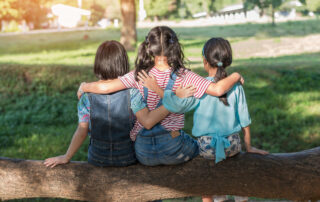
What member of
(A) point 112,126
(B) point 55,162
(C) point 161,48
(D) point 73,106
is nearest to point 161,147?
(A) point 112,126

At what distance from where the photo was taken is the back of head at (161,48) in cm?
288

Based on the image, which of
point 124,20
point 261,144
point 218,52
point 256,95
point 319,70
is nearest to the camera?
point 218,52

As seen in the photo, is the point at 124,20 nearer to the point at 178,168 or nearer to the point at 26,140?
the point at 26,140

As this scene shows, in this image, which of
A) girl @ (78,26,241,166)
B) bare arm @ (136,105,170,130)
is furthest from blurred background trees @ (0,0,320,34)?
bare arm @ (136,105,170,130)

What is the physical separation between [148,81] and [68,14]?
124ft

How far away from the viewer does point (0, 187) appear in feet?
11.1

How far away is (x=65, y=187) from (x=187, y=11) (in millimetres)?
38687

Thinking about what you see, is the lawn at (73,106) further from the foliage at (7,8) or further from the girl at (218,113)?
the foliage at (7,8)

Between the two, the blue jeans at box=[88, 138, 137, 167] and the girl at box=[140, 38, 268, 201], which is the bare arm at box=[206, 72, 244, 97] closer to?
the girl at box=[140, 38, 268, 201]

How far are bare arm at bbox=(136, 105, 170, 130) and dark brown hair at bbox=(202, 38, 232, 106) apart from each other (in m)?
0.43

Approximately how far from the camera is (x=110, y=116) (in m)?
3.12

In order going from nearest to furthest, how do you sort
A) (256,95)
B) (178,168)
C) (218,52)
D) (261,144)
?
(218,52) → (178,168) → (261,144) → (256,95)

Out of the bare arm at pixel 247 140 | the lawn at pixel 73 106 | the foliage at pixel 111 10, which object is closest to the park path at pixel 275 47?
the lawn at pixel 73 106

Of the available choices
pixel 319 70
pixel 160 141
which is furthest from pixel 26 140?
pixel 319 70
